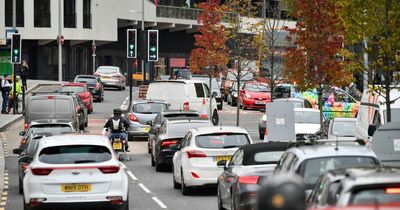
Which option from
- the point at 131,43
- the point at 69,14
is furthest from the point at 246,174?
the point at 69,14

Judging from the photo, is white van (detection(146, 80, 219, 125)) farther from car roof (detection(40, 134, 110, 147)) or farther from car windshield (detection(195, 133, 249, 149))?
car roof (detection(40, 134, 110, 147))

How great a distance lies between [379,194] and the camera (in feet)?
32.2

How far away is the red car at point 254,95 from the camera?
61.0 m

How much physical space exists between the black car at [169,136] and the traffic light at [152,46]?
20395 millimetres

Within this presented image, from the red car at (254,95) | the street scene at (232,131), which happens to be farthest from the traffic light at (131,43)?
the red car at (254,95)

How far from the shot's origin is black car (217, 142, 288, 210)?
55.1ft

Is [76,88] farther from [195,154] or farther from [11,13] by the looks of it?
[195,154]

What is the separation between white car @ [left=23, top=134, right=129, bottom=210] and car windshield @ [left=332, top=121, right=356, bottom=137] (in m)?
13.1

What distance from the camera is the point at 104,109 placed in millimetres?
56188

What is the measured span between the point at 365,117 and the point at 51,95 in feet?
40.3

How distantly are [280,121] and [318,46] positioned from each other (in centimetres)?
316

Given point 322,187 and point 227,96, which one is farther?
point 227,96

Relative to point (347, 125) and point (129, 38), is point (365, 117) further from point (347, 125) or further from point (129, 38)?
point (129, 38)

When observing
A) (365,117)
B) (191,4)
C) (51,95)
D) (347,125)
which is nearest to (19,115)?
(51,95)
